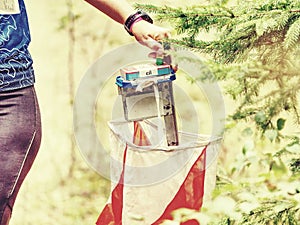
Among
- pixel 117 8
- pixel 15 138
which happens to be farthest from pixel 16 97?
pixel 117 8

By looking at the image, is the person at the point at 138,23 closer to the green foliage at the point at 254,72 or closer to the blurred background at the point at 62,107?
the green foliage at the point at 254,72

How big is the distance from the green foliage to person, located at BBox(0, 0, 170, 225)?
3.8 inches

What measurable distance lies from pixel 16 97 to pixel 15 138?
0.10m

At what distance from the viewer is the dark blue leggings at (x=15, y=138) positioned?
1.67 m

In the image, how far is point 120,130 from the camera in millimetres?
2066

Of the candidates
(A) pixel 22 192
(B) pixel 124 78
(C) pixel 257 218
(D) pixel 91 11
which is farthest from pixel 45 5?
(C) pixel 257 218

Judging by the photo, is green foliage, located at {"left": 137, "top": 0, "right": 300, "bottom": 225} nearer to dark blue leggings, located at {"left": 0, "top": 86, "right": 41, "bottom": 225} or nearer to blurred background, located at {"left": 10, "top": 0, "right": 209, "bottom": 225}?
dark blue leggings, located at {"left": 0, "top": 86, "right": 41, "bottom": 225}

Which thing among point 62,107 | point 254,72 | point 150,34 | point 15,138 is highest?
point 62,107

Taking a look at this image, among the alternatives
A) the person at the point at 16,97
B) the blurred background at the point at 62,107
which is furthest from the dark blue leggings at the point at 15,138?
the blurred background at the point at 62,107

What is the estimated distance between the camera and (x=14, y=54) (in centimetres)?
167

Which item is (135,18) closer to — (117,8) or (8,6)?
(117,8)

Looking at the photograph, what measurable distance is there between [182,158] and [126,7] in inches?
17.0

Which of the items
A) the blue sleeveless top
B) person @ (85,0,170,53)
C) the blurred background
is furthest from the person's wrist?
the blurred background

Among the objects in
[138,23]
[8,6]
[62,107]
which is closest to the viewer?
[8,6]
